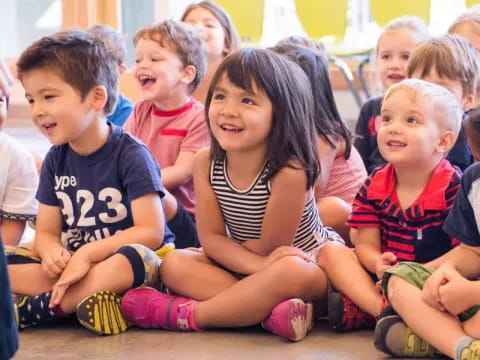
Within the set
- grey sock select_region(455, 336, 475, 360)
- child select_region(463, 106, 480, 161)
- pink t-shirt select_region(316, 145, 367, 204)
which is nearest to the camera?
grey sock select_region(455, 336, 475, 360)

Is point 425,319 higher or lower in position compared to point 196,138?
lower

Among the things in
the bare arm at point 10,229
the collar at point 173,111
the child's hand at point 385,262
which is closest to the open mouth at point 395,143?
the child's hand at point 385,262

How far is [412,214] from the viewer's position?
6.15ft

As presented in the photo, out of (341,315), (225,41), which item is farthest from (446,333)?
(225,41)

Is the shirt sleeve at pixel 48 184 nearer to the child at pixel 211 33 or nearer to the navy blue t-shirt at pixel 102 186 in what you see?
the navy blue t-shirt at pixel 102 186

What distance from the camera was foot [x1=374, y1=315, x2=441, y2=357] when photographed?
5.62 ft

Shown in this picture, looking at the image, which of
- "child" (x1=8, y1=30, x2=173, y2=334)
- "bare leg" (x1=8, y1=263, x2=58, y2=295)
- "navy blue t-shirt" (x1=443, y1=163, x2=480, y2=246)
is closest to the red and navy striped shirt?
"navy blue t-shirt" (x1=443, y1=163, x2=480, y2=246)

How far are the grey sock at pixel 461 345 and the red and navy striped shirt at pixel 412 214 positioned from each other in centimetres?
27

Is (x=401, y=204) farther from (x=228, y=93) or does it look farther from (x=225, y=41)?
(x=225, y=41)

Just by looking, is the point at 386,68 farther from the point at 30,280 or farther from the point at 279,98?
the point at 30,280

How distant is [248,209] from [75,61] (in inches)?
20.1

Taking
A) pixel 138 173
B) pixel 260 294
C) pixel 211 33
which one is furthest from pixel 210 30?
pixel 260 294

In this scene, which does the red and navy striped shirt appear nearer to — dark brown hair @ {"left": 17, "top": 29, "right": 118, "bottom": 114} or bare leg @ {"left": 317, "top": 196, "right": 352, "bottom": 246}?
bare leg @ {"left": 317, "top": 196, "right": 352, "bottom": 246}

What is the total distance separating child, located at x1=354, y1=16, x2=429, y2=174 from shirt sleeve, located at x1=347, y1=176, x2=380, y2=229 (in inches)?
22.7
